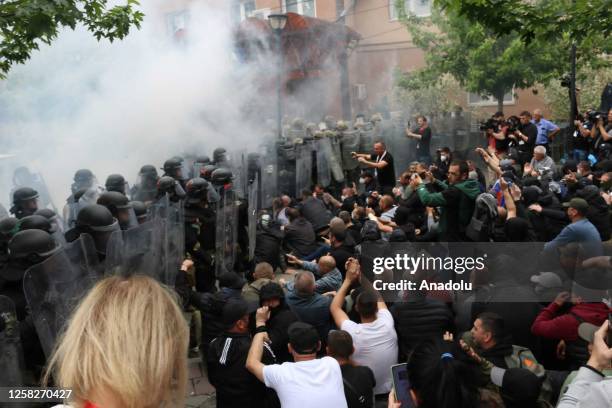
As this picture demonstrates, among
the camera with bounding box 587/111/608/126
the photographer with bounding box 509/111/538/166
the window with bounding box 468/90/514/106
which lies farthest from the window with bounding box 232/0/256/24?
the camera with bounding box 587/111/608/126

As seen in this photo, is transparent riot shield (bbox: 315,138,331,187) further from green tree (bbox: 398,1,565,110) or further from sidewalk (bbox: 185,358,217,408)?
green tree (bbox: 398,1,565,110)

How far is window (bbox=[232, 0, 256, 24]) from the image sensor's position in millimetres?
22406

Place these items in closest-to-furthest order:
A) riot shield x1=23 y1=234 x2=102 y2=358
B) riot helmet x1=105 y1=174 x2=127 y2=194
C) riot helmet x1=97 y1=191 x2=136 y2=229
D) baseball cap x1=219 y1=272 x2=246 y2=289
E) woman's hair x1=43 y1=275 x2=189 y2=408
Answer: woman's hair x1=43 y1=275 x2=189 y2=408, riot shield x1=23 y1=234 x2=102 y2=358, baseball cap x1=219 y1=272 x2=246 y2=289, riot helmet x1=97 y1=191 x2=136 y2=229, riot helmet x1=105 y1=174 x2=127 y2=194

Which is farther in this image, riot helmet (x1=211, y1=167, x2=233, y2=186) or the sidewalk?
riot helmet (x1=211, y1=167, x2=233, y2=186)

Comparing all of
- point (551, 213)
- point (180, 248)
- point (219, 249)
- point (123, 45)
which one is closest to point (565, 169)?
point (551, 213)

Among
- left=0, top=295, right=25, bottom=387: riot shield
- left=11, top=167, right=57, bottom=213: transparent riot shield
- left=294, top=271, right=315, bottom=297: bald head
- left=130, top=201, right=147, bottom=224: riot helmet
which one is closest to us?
left=0, top=295, right=25, bottom=387: riot shield

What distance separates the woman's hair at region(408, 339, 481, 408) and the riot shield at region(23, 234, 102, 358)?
1.63 meters

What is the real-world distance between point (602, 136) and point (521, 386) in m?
9.03

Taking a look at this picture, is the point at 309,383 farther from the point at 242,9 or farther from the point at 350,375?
the point at 242,9

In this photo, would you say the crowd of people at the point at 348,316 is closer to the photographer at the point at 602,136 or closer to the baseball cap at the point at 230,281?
the baseball cap at the point at 230,281

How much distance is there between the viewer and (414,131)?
1461 centimetres

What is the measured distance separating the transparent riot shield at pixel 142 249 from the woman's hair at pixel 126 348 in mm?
2877

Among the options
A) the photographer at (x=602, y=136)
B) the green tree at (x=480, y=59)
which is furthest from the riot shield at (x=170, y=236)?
the green tree at (x=480, y=59)

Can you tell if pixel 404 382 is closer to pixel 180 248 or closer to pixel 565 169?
pixel 180 248
